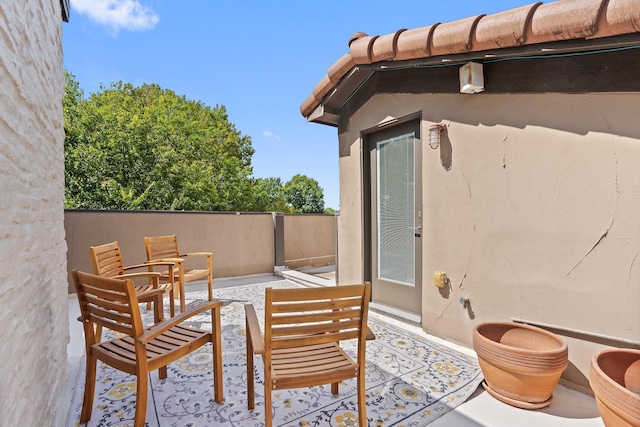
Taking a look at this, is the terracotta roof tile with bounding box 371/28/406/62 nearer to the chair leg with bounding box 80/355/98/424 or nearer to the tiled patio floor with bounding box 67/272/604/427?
the tiled patio floor with bounding box 67/272/604/427

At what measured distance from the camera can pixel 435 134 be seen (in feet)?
10.4

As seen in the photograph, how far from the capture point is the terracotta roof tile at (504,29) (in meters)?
2.20

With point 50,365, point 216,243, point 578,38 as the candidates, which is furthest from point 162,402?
Result: point 216,243

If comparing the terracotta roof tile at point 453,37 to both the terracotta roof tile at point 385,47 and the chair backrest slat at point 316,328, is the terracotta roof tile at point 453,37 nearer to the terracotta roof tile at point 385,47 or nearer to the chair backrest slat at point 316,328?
the terracotta roof tile at point 385,47

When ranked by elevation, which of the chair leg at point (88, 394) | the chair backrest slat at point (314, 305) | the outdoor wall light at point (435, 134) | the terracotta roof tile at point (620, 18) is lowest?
the chair leg at point (88, 394)

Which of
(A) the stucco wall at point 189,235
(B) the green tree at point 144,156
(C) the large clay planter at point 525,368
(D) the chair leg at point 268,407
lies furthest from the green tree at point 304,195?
(D) the chair leg at point 268,407

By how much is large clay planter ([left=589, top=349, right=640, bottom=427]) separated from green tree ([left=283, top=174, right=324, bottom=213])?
24.9m

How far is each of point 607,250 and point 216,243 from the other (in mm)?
5587

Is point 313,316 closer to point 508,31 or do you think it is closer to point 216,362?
point 216,362

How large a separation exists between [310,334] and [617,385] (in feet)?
5.14

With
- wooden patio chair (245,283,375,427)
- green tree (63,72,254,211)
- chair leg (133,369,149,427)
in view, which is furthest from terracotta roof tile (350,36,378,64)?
green tree (63,72,254,211)

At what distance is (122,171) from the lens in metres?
12.5

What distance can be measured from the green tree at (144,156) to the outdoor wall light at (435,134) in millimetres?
12041

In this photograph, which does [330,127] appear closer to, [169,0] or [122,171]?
[169,0]
